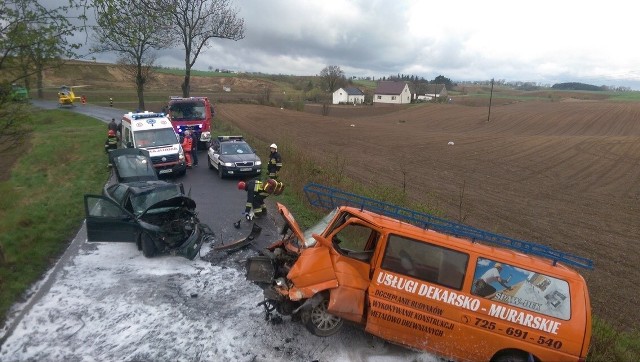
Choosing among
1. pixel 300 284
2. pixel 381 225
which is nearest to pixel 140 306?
A: pixel 300 284

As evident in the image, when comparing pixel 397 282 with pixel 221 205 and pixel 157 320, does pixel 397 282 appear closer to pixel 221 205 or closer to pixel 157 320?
pixel 157 320

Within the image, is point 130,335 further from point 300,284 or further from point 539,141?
point 539,141

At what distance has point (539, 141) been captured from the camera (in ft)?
128

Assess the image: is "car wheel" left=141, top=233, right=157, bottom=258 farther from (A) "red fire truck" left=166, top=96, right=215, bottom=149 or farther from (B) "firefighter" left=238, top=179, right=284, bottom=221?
(A) "red fire truck" left=166, top=96, right=215, bottom=149

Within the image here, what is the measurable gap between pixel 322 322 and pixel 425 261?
179 centimetres

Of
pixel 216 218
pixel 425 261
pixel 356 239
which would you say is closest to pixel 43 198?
pixel 216 218

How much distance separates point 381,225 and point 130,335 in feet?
13.7

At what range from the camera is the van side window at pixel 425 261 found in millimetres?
5926

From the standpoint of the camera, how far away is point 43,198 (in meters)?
13.8

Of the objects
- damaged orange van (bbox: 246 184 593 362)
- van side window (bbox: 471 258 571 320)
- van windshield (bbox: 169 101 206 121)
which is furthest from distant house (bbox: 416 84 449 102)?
van side window (bbox: 471 258 571 320)

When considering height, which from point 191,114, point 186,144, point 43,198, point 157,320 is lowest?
point 157,320

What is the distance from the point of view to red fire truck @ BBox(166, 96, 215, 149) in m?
21.9

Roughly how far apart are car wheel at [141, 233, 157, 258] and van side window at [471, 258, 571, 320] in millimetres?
6641

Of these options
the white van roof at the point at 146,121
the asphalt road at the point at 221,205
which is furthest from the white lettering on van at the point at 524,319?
the white van roof at the point at 146,121
